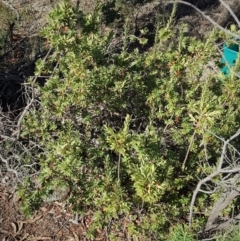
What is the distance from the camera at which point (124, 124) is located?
8.73 feet

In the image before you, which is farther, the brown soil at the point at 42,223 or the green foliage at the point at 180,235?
the brown soil at the point at 42,223

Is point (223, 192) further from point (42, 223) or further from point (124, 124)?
point (42, 223)

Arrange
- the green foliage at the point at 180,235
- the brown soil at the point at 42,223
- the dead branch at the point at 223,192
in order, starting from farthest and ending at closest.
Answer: the brown soil at the point at 42,223, the green foliage at the point at 180,235, the dead branch at the point at 223,192

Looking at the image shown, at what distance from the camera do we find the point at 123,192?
2.87 m

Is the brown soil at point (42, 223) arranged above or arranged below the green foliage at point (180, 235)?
below

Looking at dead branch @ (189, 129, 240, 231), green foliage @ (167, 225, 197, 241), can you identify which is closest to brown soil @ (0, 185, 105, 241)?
green foliage @ (167, 225, 197, 241)

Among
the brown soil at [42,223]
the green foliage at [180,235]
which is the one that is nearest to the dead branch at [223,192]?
the green foliage at [180,235]

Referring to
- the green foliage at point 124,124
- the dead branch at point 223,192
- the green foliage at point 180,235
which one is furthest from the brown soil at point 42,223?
the dead branch at point 223,192

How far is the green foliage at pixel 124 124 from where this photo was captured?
9.00ft

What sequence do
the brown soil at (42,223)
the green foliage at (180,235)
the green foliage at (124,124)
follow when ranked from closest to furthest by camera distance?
the green foliage at (124,124)
the green foliage at (180,235)
the brown soil at (42,223)

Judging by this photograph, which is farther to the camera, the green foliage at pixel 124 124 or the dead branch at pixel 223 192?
the green foliage at pixel 124 124

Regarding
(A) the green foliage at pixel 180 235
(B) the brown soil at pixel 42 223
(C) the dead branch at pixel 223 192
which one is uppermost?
(C) the dead branch at pixel 223 192

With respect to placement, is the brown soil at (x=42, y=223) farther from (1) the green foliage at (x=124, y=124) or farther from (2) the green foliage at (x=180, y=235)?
(2) the green foliage at (x=180, y=235)

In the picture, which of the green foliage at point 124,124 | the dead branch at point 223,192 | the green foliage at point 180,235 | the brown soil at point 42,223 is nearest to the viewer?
the dead branch at point 223,192
